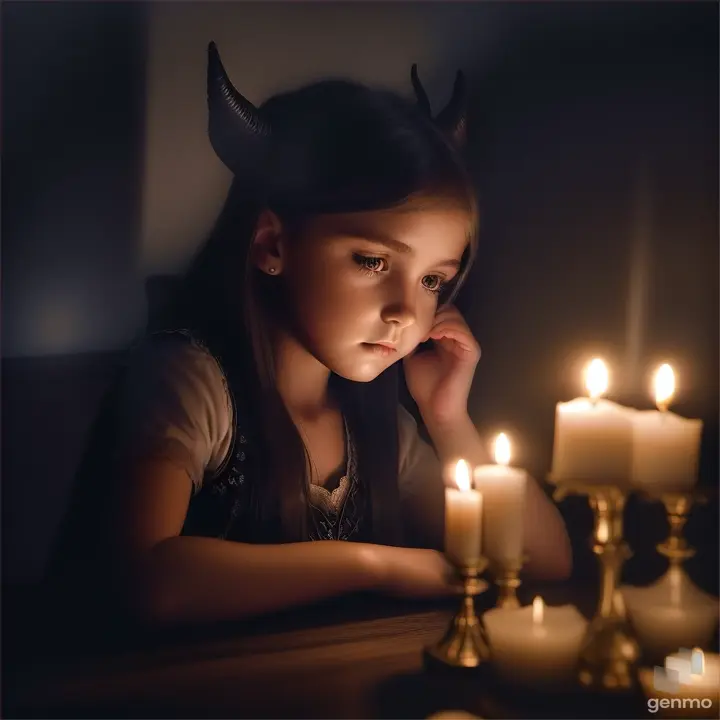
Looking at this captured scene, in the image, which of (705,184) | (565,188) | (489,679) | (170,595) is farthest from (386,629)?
(705,184)

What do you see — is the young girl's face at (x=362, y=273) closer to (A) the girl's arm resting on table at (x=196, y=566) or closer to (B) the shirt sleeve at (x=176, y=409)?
(B) the shirt sleeve at (x=176, y=409)

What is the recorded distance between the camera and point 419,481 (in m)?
1.30

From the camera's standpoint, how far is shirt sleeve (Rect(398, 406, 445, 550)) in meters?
1.29

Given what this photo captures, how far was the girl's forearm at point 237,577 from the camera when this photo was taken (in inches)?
43.9

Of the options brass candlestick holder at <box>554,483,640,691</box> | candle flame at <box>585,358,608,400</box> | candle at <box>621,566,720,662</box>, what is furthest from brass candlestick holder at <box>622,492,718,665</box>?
candle flame at <box>585,358,608,400</box>

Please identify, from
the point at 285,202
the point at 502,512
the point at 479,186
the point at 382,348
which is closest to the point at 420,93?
the point at 479,186

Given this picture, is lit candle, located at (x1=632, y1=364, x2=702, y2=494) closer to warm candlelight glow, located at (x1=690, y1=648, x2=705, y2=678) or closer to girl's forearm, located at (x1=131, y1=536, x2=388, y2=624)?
warm candlelight glow, located at (x1=690, y1=648, x2=705, y2=678)

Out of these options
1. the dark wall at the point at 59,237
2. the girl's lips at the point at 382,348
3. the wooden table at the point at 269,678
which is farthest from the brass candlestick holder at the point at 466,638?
the dark wall at the point at 59,237

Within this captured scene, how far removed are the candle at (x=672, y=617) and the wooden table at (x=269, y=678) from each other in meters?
0.12

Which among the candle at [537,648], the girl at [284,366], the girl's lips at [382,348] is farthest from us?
the girl's lips at [382,348]

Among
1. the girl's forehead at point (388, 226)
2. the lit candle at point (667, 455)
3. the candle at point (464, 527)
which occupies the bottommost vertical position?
the candle at point (464, 527)

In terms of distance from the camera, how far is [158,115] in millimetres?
1192

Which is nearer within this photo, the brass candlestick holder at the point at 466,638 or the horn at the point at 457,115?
the brass candlestick holder at the point at 466,638

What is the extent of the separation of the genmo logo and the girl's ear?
783 millimetres
